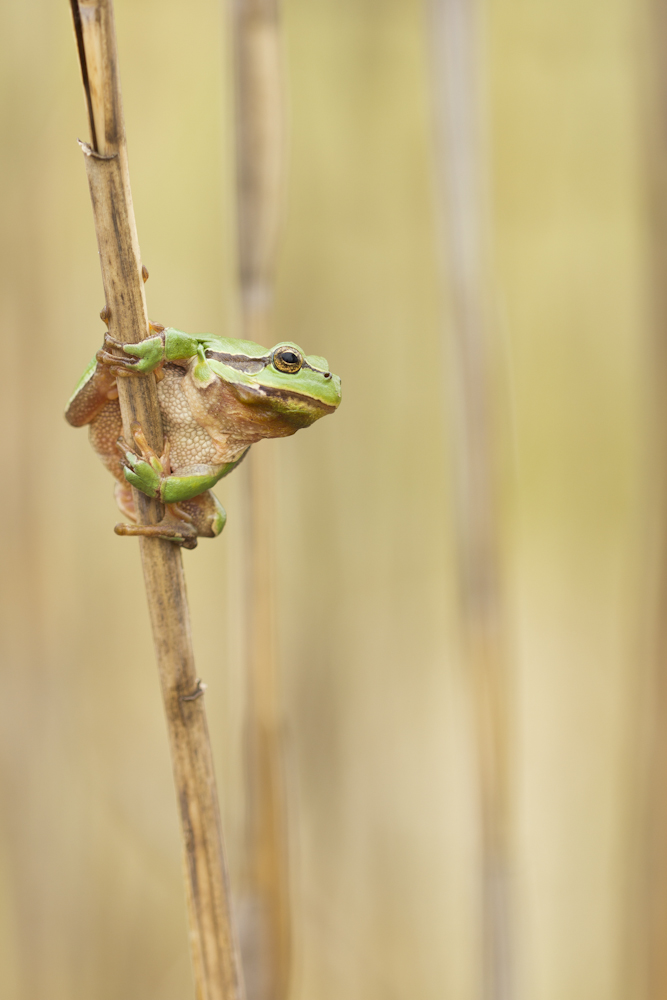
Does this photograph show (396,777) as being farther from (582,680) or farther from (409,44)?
(409,44)

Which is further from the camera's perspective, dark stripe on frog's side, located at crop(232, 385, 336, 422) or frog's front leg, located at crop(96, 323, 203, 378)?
dark stripe on frog's side, located at crop(232, 385, 336, 422)

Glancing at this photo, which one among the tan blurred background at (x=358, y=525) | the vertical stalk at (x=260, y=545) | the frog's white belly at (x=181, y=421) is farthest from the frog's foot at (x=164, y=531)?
the tan blurred background at (x=358, y=525)

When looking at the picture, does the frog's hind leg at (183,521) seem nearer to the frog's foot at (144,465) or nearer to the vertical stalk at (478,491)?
the frog's foot at (144,465)

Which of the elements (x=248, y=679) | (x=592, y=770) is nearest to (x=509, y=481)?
(x=248, y=679)

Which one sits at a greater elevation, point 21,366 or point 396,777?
point 21,366

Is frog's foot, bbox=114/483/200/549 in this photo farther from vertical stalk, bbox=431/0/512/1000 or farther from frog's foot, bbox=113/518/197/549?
vertical stalk, bbox=431/0/512/1000

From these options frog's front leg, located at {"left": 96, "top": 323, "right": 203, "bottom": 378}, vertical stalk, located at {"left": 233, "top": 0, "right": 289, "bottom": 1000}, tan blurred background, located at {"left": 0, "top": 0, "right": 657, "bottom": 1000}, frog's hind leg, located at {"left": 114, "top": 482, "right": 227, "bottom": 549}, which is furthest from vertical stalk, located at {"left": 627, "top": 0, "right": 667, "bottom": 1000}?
frog's front leg, located at {"left": 96, "top": 323, "right": 203, "bottom": 378}
